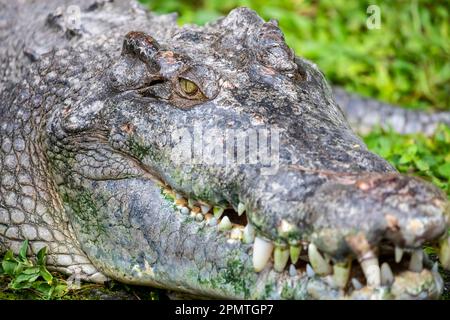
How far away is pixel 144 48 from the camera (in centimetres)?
359

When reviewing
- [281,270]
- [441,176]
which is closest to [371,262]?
[281,270]

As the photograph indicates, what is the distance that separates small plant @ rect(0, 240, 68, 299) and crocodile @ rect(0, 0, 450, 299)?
80 millimetres

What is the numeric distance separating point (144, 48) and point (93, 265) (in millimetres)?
1017

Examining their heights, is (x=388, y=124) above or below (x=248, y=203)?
above

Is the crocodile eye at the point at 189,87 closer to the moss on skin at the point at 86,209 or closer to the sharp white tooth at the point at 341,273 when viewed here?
the moss on skin at the point at 86,209

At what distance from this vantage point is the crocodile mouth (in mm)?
2805

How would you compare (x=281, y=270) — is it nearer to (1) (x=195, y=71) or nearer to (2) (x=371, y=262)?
(2) (x=371, y=262)

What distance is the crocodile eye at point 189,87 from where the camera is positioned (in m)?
3.47

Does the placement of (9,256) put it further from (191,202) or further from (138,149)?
(191,202)

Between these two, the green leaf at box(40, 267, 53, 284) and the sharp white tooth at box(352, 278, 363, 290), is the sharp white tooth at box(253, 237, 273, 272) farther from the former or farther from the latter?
the green leaf at box(40, 267, 53, 284)

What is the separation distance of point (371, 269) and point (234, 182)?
633 mm

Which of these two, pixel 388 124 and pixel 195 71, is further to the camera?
pixel 388 124

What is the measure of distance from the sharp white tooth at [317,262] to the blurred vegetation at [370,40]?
3.81m
